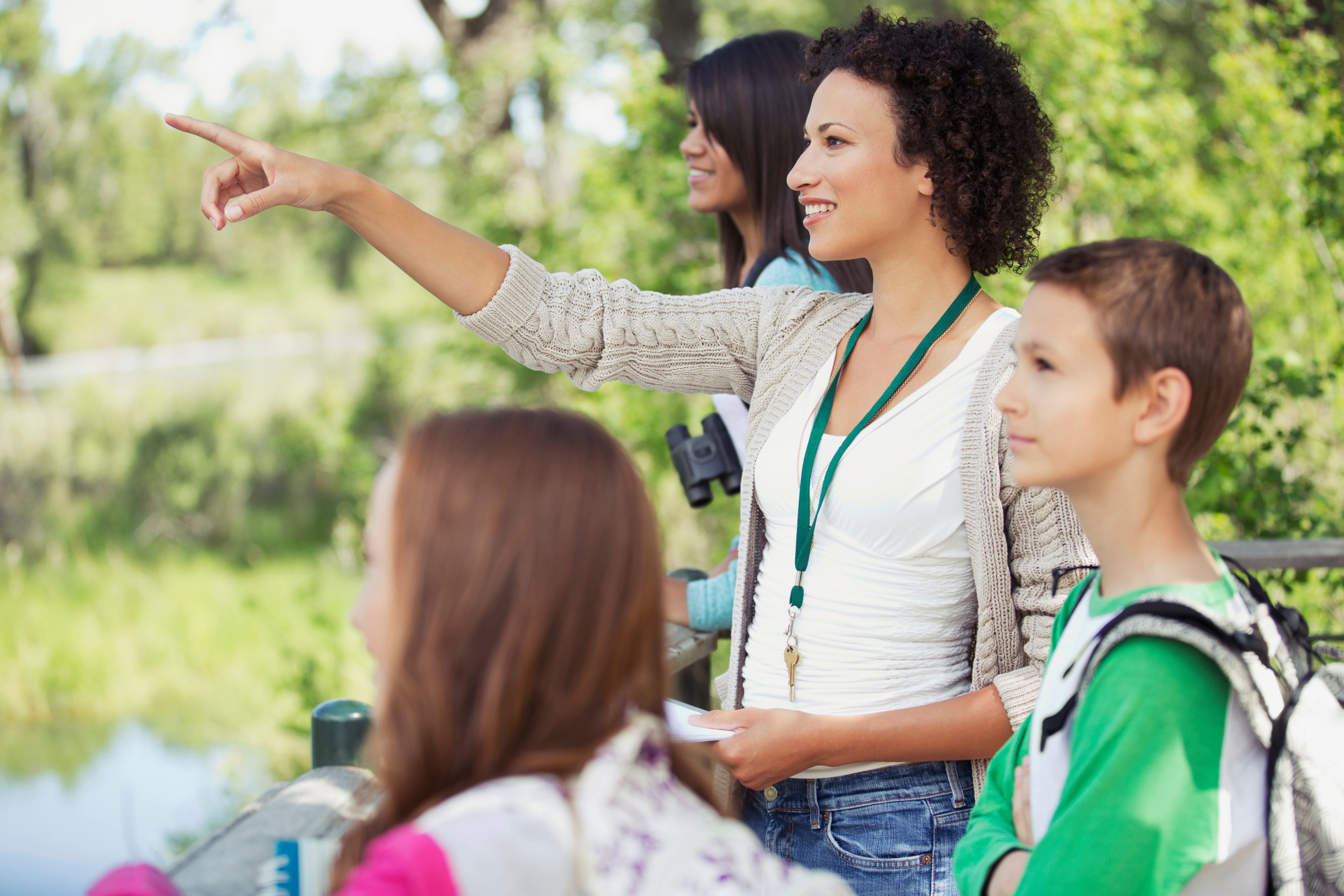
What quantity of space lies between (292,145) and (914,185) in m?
6.54

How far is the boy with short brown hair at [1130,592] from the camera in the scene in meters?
1.01

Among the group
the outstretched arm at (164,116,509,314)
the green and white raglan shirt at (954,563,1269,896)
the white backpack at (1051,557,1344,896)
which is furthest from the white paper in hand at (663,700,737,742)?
the outstretched arm at (164,116,509,314)

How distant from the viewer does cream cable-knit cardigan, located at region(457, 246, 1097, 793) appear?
1.48 metres

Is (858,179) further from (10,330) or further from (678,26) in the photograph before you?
(10,330)

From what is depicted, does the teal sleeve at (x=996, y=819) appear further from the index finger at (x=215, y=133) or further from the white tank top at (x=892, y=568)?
the index finger at (x=215, y=133)

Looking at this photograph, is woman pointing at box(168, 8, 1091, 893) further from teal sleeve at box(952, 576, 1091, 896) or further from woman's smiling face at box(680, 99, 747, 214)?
woman's smiling face at box(680, 99, 747, 214)

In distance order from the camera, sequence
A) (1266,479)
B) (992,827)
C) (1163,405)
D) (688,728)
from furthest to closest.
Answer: (1266,479)
(688,728)
(992,827)
(1163,405)

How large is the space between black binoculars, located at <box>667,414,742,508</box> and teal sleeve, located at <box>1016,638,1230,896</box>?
1176 millimetres

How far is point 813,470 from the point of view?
1601mm

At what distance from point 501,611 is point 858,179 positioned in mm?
941

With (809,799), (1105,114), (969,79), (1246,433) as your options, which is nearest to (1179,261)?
(969,79)

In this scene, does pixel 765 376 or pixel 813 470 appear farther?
pixel 765 376

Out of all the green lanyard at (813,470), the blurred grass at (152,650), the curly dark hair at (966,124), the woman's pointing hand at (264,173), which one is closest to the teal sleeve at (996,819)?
the green lanyard at (813,470)

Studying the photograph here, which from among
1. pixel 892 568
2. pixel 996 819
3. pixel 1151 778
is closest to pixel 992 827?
pixel 996 819
